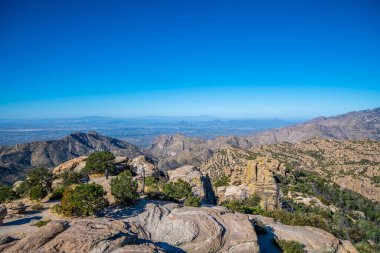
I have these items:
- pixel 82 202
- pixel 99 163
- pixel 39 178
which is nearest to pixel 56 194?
pixel 39 178

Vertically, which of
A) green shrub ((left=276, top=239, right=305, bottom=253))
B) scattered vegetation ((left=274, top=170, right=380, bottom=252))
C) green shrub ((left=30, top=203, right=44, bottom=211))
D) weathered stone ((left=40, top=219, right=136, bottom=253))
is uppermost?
weathered stone ((left=40, top=219, right=136, bottom=253))

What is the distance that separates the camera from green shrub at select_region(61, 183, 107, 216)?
1363 inches

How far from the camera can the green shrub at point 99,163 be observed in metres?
61.1

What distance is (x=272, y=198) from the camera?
7550cm

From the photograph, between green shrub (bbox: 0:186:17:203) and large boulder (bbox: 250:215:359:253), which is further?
green shrub (bbox: 0:186:17:203)

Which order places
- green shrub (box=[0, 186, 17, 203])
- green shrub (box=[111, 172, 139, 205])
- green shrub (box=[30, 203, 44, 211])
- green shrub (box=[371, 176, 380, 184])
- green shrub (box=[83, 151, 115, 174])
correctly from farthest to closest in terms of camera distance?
green shrub (box=[371, 176, 380, 184]) < green shrub (box=[83, 151, 115, 174]) < green shrub (box=[0, 186, 17, 203]) < green shrub (box=[30, 203, 44, 211]) < green shrub (box=[111, 172, 139, 205])

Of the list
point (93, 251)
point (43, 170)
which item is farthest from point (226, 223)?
point (43, 170)

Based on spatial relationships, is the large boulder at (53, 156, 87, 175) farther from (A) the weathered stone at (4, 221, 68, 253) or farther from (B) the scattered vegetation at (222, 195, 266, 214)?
(A) the weathered stone at (4, 221, 68, 253)

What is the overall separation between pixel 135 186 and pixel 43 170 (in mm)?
26182

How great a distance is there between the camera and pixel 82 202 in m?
34.6

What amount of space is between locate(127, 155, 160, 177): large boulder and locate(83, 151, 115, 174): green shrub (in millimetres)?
8795

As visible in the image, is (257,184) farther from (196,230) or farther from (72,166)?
(196,230)

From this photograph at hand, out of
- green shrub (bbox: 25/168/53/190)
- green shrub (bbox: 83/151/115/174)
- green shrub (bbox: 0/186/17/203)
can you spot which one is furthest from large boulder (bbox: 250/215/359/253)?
green shrub (bbox: 0/186/17/203)

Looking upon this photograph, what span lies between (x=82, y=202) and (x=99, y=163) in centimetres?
2830
